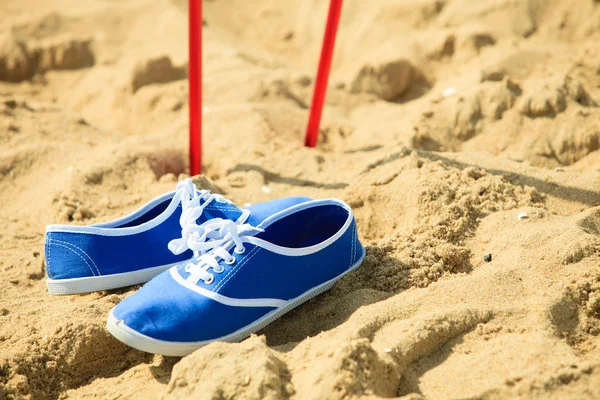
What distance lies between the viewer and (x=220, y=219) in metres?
1.91

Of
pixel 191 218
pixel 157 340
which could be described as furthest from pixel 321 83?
pixel 157 340

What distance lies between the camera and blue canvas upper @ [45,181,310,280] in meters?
2.02

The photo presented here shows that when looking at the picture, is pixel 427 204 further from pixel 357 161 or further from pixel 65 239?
pixel 65 239

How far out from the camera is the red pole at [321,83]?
2.96 meters

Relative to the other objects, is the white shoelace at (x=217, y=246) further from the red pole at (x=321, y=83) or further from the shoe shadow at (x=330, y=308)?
the red pole at (x=321, y=83)

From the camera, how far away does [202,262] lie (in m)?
1.83

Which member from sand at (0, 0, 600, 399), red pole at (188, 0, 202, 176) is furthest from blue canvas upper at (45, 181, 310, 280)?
red pole at (188, 0, 202, 176)

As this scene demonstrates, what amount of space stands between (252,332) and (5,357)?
69cm

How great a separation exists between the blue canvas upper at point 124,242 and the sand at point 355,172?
0.35 ft

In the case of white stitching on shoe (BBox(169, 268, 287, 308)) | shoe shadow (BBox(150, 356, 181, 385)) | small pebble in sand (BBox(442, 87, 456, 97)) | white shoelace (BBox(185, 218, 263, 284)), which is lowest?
shoe shadow (BBox(150, 356, 181, 385))

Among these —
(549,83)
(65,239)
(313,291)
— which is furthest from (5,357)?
(549,83)

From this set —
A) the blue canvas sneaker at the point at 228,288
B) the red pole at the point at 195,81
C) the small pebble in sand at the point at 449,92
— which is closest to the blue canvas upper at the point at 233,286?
the blue canvas sneaker at the point at 228,288

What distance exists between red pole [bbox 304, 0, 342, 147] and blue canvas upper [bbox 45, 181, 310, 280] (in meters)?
1.03

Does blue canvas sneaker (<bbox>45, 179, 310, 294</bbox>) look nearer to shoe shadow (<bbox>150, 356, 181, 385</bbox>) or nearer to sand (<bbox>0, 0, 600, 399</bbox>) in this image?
sand (<bbox>0, 0, 600, 399</bbox>)
